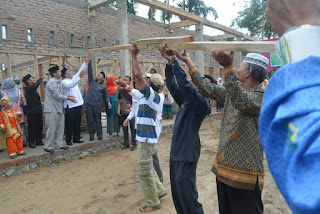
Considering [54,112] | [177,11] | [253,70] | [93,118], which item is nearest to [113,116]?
[93,118]

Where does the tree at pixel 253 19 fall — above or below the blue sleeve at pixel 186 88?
above

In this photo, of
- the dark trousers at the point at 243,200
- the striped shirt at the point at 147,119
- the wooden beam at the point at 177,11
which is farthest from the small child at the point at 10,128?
the dark trousers at the point at 243,200

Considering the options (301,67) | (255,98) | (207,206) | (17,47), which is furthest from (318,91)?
(17,47)

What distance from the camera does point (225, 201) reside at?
2059 mm

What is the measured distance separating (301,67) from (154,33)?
1094 cm

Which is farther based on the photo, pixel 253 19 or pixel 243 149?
pixel 253 19

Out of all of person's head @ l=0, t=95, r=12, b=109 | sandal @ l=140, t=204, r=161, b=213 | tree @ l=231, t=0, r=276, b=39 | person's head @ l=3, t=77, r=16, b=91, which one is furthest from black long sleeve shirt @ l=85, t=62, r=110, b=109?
tree @ l=231, t=0, r=276, b=39

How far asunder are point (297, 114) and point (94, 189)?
409 centimetres

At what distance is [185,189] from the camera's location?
242 cm

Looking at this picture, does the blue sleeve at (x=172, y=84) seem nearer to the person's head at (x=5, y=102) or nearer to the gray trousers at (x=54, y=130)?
the gray trousers at (x=54, y=130)

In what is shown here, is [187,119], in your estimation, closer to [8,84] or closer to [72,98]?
[72,98]

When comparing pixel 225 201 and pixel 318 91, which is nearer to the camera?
pixel 318 91

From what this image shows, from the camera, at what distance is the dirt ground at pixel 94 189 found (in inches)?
132

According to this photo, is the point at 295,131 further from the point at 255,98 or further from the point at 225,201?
the point at 225,201
